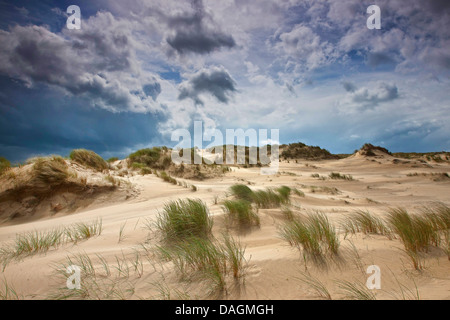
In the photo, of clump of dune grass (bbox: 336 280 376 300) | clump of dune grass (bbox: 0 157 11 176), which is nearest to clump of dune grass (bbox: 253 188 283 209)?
clump of dune grass (bbox: 336 280 376 300)

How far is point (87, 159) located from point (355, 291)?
10.7 m

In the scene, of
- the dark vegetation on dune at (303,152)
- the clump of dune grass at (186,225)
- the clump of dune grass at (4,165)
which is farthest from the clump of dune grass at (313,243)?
the dark vegetation on dune at (303,152)

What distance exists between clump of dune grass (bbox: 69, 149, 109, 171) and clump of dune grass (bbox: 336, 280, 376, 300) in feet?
31.6

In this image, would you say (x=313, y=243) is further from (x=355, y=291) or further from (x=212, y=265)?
(x=212, y=265)

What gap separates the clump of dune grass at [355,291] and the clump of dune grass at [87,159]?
380 inches

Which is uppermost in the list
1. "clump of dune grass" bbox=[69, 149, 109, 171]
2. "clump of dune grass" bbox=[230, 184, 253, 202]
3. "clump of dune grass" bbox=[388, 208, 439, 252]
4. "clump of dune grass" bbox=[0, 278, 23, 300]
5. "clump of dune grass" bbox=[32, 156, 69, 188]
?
"clump of dune grass" bbox=[69, 149, 109, 171]

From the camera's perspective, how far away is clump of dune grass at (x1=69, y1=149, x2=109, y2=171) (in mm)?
9117

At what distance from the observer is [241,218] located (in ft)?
13.0

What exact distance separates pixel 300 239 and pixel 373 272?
73 centimetres

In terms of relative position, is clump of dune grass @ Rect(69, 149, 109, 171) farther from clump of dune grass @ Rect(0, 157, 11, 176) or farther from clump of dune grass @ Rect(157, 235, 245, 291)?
clump of dune grass @ Rect(157, 235, 245, 291)

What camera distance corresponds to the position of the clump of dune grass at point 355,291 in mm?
1736

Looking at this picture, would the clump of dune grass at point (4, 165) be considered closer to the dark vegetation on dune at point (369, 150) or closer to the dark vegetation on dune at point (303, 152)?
the dark vegetation on dune at point (303, 152)
